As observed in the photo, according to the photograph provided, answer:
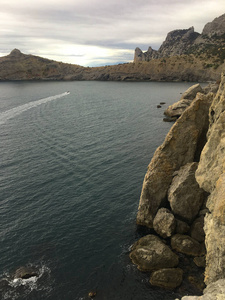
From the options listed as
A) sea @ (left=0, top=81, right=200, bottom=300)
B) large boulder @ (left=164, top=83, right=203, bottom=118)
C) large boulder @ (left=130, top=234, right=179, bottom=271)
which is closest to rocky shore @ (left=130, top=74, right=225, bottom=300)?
large boulder @ (left=130, top=234, right=179, bottom=271)

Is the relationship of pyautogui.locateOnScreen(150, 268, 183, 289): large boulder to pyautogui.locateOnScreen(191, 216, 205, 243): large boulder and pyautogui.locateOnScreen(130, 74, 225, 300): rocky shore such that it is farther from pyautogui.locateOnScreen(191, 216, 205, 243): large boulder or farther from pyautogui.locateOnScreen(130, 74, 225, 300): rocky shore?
pyautogui.locateOnScreen(191, 216, 205, 243): large boulder

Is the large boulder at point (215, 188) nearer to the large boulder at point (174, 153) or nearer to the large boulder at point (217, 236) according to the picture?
the large boulder at point (217, 236)

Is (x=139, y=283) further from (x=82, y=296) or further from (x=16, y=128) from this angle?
(x=16, y=128)

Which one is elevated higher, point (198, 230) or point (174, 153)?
point (174, 153)

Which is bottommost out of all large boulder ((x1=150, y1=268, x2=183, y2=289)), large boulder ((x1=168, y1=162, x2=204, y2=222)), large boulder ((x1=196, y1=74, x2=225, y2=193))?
large boulder ((x1=150, y1=268, x2=183, y2=289))

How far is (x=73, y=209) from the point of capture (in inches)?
1476

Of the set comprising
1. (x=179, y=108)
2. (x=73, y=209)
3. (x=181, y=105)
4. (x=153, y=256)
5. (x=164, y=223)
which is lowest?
(x=153, y=256)

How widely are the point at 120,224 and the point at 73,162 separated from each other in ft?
75.1

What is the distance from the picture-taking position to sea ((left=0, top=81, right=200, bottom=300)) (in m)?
25.5

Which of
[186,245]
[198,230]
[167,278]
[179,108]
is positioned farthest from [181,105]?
[167,278]

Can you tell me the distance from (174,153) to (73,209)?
1809 cm

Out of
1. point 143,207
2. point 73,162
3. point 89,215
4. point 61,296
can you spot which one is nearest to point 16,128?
point 73,162

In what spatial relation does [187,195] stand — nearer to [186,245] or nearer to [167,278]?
[186,245]

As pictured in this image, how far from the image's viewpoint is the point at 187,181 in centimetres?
3131
